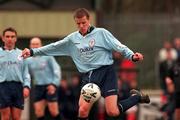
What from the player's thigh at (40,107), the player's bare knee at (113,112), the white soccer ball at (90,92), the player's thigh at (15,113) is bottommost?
the player's thigh at (40,107)

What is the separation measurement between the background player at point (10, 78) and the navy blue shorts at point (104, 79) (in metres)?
1.70

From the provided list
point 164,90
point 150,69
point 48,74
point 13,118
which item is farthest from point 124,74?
point 13,118

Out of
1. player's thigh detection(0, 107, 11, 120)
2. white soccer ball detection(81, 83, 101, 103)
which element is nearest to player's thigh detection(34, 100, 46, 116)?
player's thigh detection(0, 107, 11, 120)

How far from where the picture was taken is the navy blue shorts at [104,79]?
15070mm

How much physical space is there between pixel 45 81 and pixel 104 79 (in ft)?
12.8

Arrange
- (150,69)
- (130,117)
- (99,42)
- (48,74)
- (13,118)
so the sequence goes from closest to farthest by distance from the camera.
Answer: (99,42), (13,118), (48,74), (130,117), (150,69)

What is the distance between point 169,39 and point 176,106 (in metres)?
8.38

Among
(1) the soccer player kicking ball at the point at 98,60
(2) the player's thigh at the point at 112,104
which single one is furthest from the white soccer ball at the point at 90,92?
(2) the player's thigh at the point at 112,104

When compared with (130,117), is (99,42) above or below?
above

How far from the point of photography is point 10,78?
1623 centimetres

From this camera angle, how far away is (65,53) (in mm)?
15516

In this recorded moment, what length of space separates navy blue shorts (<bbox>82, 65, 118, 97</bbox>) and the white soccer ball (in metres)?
0.21

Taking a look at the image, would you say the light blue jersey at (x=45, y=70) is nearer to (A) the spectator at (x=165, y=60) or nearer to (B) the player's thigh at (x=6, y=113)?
(B) the player's thigh at (x=6, y=113)

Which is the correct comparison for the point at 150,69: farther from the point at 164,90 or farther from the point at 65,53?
the point at 65,53
